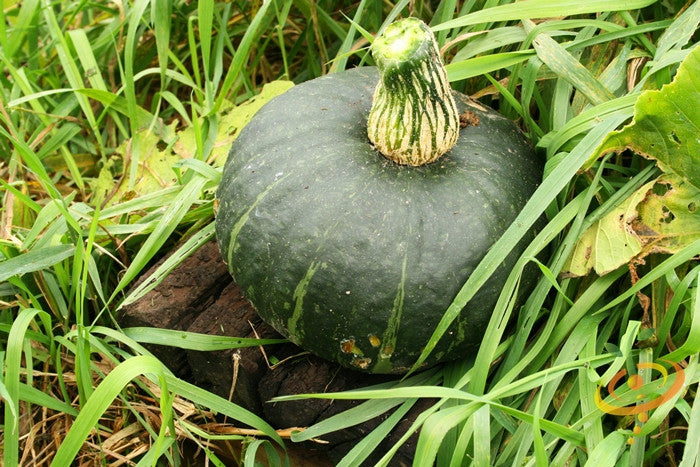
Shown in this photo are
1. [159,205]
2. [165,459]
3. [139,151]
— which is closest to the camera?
[165,459]

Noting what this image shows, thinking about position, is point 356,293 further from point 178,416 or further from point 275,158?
point 178,416

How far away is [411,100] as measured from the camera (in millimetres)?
1954

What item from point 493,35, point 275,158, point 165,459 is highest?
point 493,35

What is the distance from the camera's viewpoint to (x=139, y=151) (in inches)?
112

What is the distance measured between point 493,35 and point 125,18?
143cm

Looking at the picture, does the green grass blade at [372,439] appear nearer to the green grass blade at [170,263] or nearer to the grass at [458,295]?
the grass at [458,295]

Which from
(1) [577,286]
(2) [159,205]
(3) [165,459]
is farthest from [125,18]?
(1) [577,286]

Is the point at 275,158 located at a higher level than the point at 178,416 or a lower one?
higher

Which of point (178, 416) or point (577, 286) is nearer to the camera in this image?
point (577, 286)

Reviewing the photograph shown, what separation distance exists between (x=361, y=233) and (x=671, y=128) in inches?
31.8

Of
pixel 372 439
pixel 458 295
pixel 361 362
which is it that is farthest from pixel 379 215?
pixel 372 439

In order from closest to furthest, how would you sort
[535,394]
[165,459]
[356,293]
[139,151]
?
[356,293], [535,394], [165,459], [139,151]

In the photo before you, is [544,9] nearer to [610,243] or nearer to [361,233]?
[610,243]

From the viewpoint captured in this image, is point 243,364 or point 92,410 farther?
point 243,364
